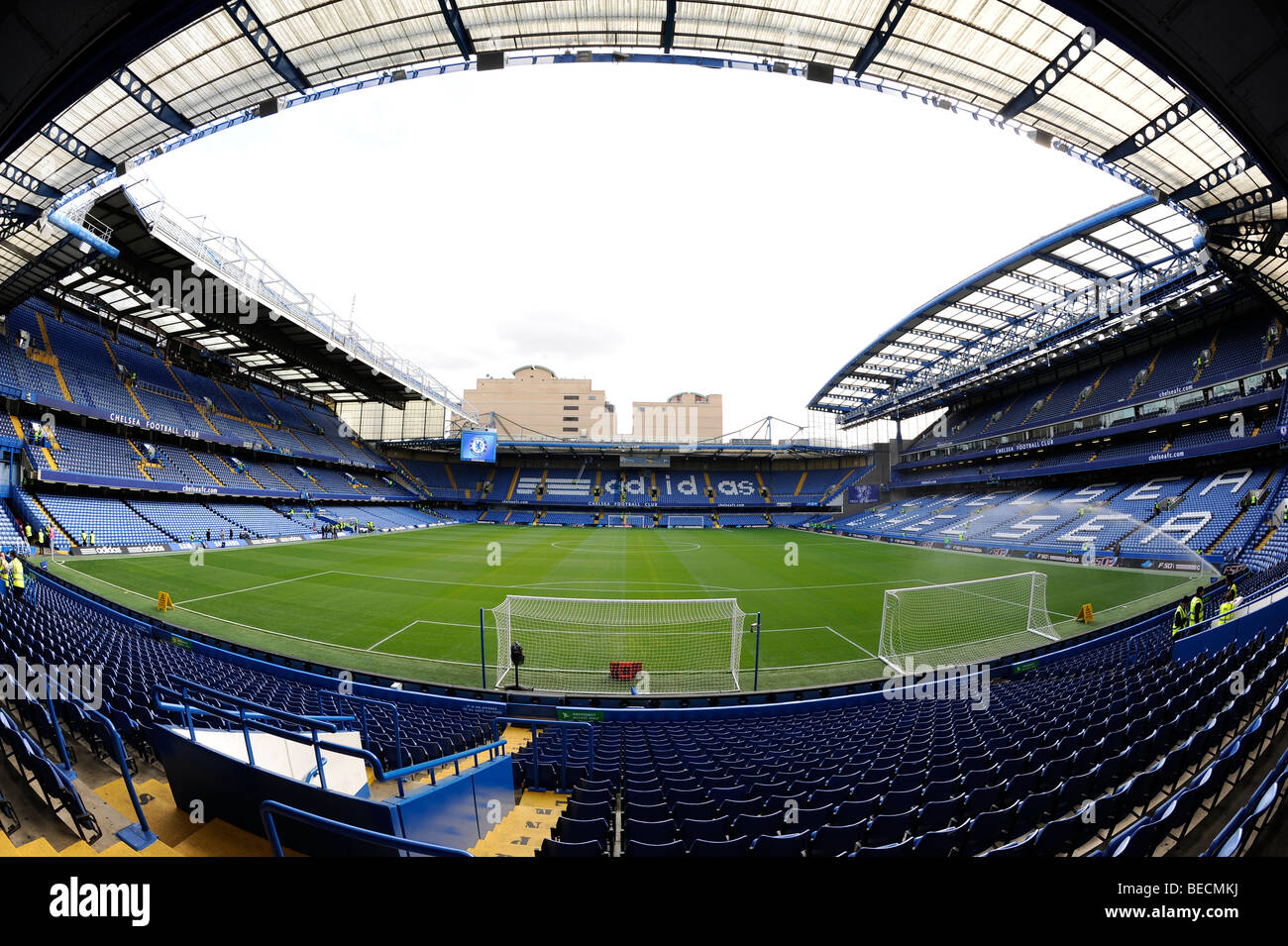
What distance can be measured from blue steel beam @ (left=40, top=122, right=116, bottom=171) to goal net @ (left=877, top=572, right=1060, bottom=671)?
22.5 meters

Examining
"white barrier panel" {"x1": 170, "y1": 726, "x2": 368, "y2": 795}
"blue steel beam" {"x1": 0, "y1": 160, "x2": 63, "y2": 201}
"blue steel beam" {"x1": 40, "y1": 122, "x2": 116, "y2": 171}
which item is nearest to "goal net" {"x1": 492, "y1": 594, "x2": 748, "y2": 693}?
"white barrier panel" {"x1": 170, "y1": 726, "x2": 368, "y2": 795}

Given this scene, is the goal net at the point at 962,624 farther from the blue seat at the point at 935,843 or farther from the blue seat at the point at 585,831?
the blue seat at the point at 585,831

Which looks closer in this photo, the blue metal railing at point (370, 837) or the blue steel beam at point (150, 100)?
the blue metal railing at point (370, 837)

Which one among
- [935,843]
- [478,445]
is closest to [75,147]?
[935,843]

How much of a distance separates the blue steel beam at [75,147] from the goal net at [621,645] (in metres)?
14.3

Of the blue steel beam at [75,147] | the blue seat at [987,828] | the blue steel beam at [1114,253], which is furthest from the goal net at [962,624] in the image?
the blue steel beam at [75,147]

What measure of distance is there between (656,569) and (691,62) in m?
22.5

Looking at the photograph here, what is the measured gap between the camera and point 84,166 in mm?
10820

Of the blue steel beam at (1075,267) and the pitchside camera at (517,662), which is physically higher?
the blue steel beam at (1075,267)

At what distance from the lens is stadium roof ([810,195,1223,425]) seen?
2183 cm

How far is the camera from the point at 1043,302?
30.0 meters

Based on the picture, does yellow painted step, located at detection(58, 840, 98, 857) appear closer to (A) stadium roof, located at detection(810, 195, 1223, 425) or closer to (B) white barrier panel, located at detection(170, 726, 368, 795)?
(B) white barrier panel, located at detection(170, 726, 368, 795)

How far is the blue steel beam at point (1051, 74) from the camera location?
27.2 ft
